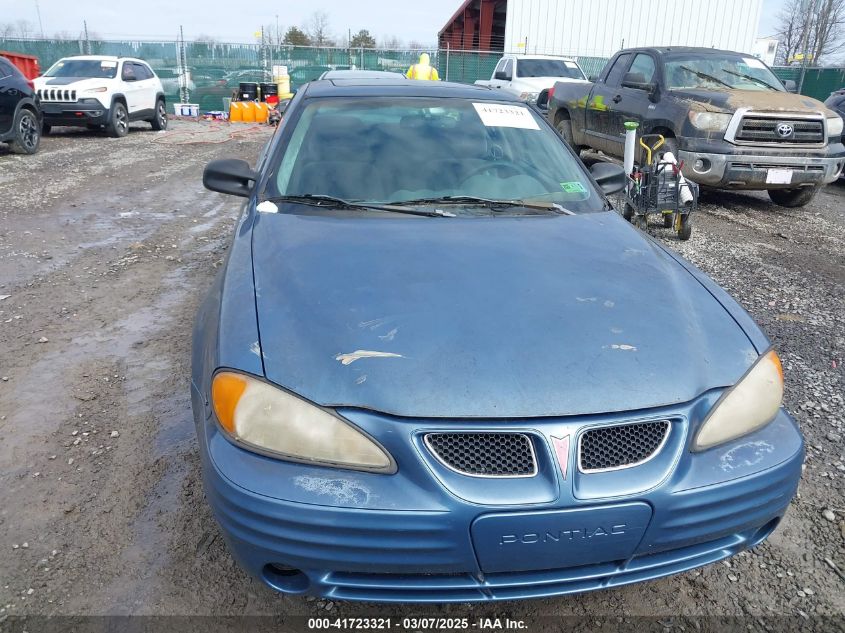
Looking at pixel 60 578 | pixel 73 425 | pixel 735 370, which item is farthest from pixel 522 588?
pixel 73 425

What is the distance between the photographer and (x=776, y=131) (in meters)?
7.25

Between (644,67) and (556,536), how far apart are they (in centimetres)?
859

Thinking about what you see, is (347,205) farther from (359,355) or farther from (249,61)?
(249,61)

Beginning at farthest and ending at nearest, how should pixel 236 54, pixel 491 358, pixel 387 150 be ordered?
pixel 236 54 → pixel 387 150 → pixel 491 358

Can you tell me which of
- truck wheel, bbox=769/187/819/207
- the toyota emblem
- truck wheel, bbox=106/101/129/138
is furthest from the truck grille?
truck wheel, bbox=769/187/819/207

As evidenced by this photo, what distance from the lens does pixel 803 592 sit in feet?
7.11

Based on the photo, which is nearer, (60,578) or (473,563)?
(473,563)

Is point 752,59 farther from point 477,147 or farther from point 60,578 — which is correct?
point 60,578

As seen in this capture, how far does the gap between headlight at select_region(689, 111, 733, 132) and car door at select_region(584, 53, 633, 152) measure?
1854 mm

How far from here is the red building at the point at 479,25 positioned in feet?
110

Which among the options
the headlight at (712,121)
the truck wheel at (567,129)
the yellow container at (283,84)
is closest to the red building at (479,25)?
the yellow container at (283,84)

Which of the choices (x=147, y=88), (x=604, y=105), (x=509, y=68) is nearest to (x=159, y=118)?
(x=147, y=88)

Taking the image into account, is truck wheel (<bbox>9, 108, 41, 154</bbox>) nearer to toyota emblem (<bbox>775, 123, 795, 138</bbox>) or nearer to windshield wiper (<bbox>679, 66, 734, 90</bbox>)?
windshield wiper (<bbox>679, 66, 734, 90</bbox>)

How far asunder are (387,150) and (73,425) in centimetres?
196
